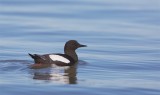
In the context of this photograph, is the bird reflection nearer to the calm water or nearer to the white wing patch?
the calm water

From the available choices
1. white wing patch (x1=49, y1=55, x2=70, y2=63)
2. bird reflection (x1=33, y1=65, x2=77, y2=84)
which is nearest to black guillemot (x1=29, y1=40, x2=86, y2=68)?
white wing patch (x1=49, y1=55, x2=70, y2=63)

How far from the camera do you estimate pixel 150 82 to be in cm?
1680

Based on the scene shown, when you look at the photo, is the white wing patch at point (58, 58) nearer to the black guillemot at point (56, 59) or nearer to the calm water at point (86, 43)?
the black guillemot at point (56, 59)

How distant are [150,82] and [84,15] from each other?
1287 centimetres

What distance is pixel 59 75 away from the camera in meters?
17.7

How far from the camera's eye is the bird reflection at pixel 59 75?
55.7 ft

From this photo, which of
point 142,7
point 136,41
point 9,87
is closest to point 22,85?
point 9,87

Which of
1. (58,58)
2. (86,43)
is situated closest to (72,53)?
(58,58)

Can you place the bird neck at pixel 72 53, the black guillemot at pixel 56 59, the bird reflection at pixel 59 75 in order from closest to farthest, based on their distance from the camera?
the bird reflection at pixel 59 75 → the black guillemot at pixel 56 59 → the bird neck at pixel 72 53

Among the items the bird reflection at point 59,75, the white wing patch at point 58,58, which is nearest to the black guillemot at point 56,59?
the white wing patch at point 58,58

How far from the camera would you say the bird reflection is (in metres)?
17.0

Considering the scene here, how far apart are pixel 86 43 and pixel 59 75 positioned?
5.62m

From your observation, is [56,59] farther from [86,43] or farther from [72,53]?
[86,43]

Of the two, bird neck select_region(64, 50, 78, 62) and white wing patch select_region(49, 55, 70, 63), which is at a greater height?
bird neck select_region(64, 50, 78, 62)
